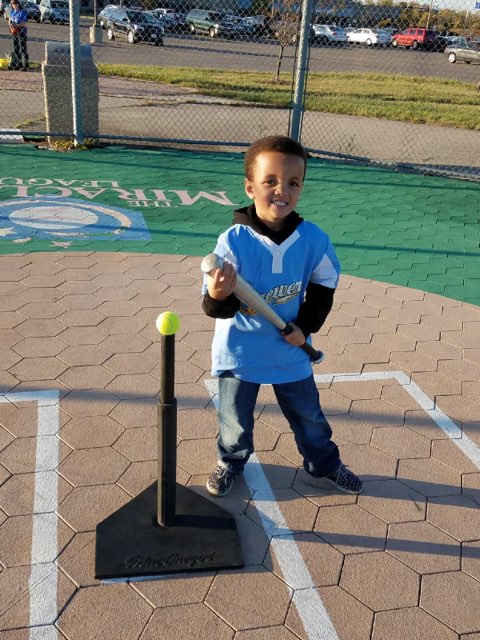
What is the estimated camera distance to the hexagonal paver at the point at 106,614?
2.29m

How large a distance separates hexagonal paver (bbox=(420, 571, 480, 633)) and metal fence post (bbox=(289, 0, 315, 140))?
7258 mm

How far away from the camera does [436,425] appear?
3688 mm

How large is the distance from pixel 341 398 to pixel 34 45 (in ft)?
82.2

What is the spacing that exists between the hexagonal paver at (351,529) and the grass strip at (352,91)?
12943 mm

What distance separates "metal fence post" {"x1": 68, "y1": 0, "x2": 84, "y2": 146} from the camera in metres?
8.59

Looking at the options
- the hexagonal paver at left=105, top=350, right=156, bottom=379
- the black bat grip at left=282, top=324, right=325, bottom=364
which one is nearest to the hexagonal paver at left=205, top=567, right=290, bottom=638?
the black bat grip at left=282, top=324, right=325, bottom=364

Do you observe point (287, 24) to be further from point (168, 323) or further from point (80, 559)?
point (80, 559)

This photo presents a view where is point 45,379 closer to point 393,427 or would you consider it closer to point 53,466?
point 53,466

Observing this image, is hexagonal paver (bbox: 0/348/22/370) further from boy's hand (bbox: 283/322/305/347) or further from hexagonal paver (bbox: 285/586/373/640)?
hexagonal paver (bbox: 285/586/373/640)

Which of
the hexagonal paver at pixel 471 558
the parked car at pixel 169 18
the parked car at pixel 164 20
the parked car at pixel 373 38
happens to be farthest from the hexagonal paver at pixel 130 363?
the parked car at pixel 373 38

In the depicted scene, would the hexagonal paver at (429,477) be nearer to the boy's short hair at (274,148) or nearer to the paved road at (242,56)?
the boy's short hair at (274,148)

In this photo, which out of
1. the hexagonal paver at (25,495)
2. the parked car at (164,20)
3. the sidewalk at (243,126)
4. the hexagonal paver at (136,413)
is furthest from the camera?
the parked car at (164,20)

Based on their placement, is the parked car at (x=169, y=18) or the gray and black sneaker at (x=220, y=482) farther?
the parked car at (x=169, y=18)

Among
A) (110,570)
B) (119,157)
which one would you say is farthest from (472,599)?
(119,157)
